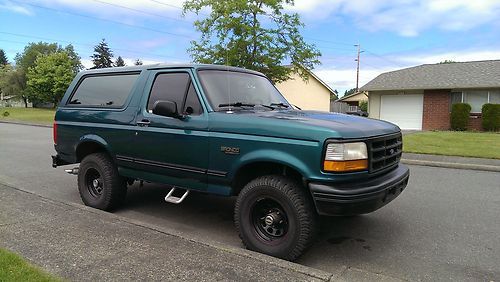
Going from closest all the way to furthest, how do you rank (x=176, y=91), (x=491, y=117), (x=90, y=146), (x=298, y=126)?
(x=298, y=126)
(x=176, y=91)
(x=90, y=146)
(x=491, y=117)

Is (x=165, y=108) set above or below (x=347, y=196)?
above

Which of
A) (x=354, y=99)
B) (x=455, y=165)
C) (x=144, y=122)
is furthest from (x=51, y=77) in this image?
(x=144, y=122)

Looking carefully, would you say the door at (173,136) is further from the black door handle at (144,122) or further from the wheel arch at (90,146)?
the wheel arch at (90,146)

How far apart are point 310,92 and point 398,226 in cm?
3902

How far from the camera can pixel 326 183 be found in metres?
3.75

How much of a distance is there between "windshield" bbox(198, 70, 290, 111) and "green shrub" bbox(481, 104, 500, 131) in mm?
20647

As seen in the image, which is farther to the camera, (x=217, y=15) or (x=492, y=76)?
(x=217, y=15)

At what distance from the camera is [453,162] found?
35.1 ft

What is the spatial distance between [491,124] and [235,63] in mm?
14439

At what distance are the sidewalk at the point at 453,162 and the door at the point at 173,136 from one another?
783 cm

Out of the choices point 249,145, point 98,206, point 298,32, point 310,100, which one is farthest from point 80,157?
point 310,100

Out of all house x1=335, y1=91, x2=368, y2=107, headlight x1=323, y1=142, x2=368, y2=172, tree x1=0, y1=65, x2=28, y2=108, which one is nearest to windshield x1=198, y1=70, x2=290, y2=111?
headlight x1=323, y1=142, x2=368, y2=172

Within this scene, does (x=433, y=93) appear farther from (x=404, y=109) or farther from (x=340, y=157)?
(x=340, y=157)

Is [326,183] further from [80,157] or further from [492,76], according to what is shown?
[492,76]
